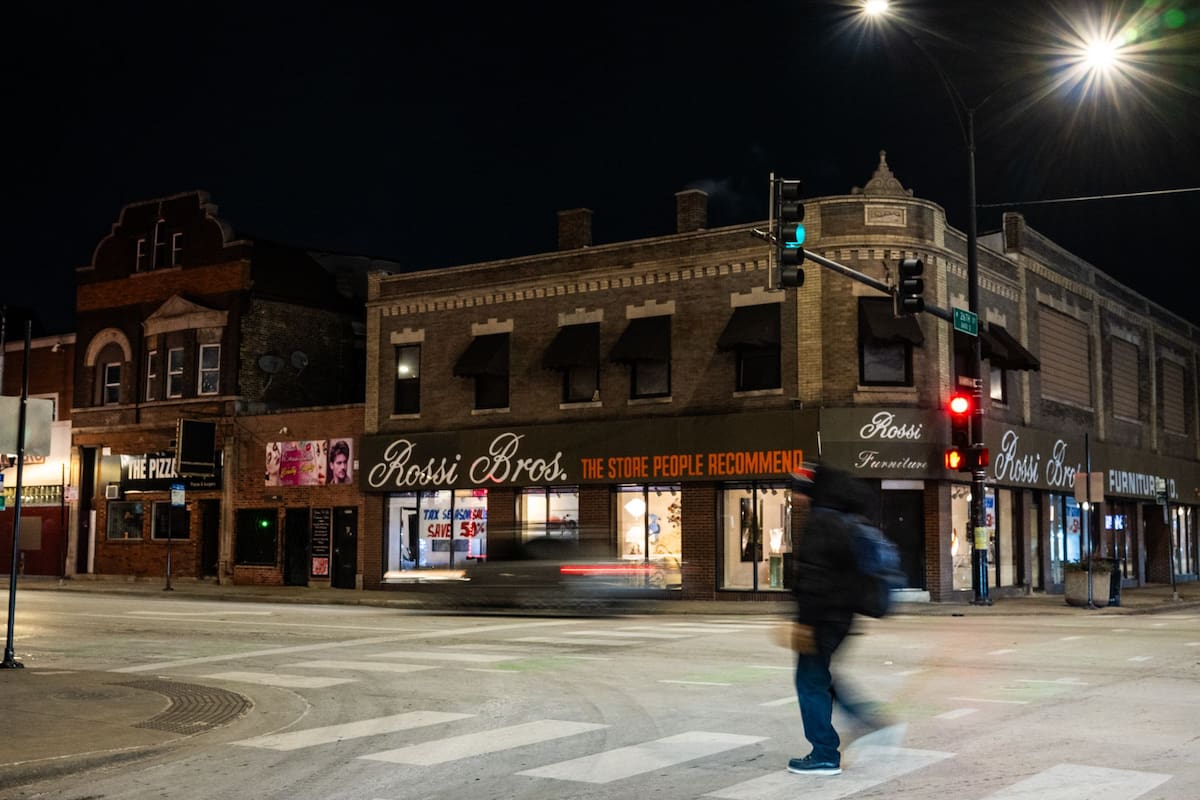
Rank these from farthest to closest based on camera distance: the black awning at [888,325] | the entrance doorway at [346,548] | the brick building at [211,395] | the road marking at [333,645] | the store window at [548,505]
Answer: the brick building at [211,395], the entrance doorway at [346,548], the store window at [548,505], the black awning at [888,325], the road marking at [333,645]

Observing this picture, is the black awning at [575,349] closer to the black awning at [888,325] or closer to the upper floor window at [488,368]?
the upper floor window at [488,368]

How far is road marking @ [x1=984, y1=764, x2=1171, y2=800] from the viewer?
6883 millimetres

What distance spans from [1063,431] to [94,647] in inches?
1065

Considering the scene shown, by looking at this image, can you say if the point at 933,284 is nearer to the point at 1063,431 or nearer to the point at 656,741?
the point at 1063,431

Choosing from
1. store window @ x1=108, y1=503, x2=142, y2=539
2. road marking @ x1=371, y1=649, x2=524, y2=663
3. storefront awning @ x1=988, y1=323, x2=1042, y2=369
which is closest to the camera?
road marking @ x1=371, y1=649, x2=524, y2=663

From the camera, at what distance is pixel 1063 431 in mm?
35156


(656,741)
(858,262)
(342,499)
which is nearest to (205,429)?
(342,499)

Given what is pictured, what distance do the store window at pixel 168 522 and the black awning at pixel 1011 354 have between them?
80.1ft

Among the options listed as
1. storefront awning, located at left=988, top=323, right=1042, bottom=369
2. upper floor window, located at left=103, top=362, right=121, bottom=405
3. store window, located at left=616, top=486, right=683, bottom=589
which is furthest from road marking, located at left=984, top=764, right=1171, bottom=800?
upper floor window, located at left=103, top=362, right=121, bottom=405

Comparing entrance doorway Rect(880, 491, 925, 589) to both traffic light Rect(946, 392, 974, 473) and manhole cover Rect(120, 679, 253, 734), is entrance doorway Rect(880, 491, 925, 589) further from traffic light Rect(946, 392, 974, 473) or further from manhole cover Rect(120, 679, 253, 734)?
manhole cover Rect(120, 679, 253, 734)

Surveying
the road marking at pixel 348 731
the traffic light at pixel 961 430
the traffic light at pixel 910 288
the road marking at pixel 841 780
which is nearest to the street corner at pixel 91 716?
the road marking at pixel 348 731

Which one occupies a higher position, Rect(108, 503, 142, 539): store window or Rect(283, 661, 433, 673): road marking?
Rect(108, 503, 142, 539): store window

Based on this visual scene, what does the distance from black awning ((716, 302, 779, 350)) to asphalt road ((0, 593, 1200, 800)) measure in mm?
10708

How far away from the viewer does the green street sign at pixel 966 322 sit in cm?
2351
